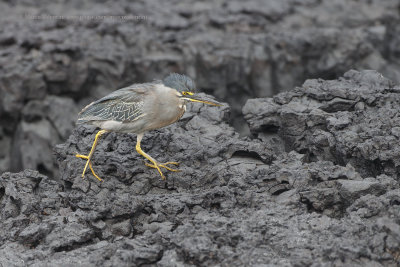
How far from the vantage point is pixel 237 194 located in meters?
6.43

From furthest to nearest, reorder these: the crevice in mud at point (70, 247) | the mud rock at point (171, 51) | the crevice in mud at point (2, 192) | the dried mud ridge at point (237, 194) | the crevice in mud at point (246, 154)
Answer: the mud rock at point (171, 51) < the crevice in mud at point (246, 154) < the crevice in mud at point (2, 192) < the crevice in mud at point (70, 247) < the dried mud ridge at point (237, 194)

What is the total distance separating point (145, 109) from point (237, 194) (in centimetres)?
155

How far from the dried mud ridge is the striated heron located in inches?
12.7

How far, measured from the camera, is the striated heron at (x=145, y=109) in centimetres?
707

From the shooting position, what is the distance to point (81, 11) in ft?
52.0

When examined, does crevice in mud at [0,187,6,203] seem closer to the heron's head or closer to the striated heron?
the striated heron

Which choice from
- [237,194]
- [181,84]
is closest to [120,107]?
[181,84]

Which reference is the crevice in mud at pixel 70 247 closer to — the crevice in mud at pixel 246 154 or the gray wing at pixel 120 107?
the gray wing at pixel 120 107

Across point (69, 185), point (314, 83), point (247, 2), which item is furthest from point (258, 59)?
point (69, 185)

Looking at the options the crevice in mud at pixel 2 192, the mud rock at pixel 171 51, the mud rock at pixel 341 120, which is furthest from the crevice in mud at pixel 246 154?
the mud rock at pixel 171 51

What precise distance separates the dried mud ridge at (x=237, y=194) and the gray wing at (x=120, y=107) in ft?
1.44

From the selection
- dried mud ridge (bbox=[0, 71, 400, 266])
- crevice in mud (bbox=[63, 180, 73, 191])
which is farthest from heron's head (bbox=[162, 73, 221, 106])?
crevice in mud (bbox=[63, 180, 73, 191])

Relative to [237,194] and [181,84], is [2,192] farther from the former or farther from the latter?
[237,194]

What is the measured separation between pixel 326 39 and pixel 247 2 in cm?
273
